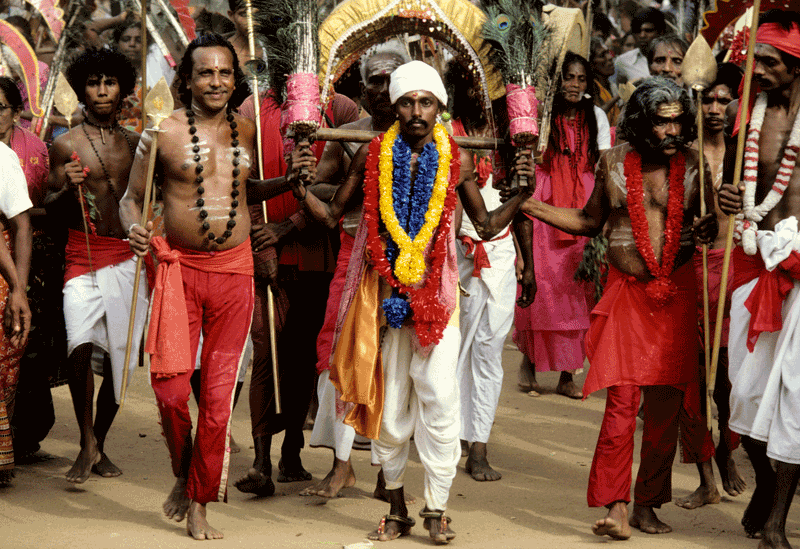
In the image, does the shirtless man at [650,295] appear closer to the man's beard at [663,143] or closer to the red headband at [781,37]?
the man's beard at [663,143]

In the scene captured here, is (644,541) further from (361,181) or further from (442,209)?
(361,181)

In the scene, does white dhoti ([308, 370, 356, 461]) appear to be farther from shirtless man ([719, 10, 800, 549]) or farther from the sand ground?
shirtless man ([719, 10, 800, 549])

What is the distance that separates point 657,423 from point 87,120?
3.93m

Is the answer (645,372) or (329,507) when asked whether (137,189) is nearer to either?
(329,507)

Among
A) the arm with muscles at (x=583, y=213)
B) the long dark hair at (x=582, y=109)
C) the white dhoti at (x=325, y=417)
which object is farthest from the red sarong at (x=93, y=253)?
the long dark hair at (x=582, y=109)

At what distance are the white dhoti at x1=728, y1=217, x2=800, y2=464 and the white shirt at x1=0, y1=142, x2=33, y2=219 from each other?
3.99 meters

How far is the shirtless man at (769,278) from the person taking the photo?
5.04 m

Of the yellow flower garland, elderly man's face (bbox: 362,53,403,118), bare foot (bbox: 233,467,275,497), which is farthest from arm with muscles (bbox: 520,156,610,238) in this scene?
→ bare foot (bbox: 233,467,275,497)

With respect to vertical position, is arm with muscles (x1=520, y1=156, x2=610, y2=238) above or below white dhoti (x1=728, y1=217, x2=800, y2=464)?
above

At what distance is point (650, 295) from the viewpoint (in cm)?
543

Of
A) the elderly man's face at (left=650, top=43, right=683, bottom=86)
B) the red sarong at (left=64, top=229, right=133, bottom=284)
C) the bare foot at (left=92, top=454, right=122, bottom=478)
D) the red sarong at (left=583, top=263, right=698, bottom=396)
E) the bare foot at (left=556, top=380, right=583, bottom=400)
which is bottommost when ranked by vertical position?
the bare foot at (left=92, top=454, right=122, bottom=478)

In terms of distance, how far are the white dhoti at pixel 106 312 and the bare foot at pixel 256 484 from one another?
948mm

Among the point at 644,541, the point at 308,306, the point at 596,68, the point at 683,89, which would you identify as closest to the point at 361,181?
the point at 308,306

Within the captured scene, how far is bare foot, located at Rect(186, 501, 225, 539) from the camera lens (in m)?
5.21
